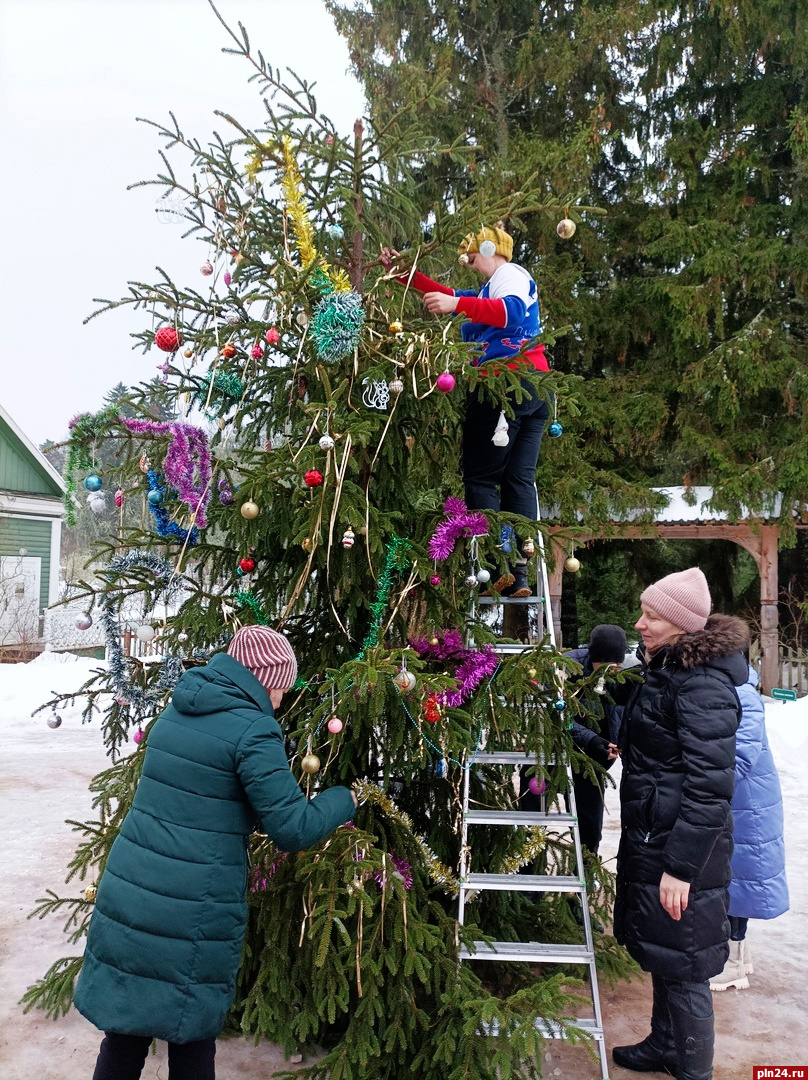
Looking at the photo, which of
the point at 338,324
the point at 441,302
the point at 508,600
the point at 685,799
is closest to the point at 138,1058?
the point at 685,799

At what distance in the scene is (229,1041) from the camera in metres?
3.36

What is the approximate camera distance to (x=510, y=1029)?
264 cm

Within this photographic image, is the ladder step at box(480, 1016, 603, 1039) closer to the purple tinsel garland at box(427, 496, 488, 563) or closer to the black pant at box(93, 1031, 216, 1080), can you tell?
the black pant at box(93, 1031, 216, 1080)

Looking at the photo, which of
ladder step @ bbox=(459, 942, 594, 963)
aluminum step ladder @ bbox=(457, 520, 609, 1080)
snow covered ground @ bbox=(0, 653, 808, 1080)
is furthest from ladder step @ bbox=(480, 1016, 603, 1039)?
snow covered ground @ bbox=(0, 653, 808, 1080)

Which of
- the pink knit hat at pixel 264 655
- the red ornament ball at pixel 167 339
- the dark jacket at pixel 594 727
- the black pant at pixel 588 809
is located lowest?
the black pant at pixel 588 809

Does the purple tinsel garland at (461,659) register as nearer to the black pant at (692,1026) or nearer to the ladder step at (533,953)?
the ladder step at (533,953)

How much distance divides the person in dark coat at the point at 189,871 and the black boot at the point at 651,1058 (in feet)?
5.68

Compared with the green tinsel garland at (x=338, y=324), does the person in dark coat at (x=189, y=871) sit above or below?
below

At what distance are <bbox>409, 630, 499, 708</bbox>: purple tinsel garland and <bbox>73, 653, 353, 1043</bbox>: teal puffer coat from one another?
0.96 m

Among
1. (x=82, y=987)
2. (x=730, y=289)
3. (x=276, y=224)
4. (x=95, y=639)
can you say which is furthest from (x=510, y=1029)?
(x=95, y=639)

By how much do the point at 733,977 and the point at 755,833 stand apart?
0.77 meters

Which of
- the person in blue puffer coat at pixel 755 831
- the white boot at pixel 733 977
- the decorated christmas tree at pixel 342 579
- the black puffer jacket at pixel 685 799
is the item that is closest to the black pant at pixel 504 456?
the decorated christmas tree at pixel 342 579

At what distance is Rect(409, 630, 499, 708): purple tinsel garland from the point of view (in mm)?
3123

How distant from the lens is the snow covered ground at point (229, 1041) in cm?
321
